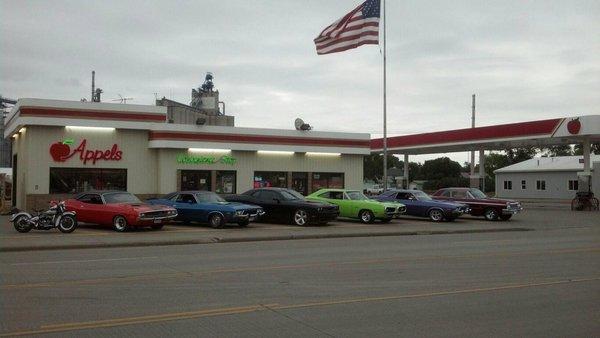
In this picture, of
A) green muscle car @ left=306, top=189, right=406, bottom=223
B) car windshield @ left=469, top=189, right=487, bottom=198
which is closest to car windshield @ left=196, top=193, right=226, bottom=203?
green muscle car @ left=306, top=189, right=406, bottom=223

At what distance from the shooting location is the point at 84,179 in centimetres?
2967

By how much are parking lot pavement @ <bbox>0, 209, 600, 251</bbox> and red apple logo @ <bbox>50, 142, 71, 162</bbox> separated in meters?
5.17

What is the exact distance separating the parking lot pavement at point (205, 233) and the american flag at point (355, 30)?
28.1 ft

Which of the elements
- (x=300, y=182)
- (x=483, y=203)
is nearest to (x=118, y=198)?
(x=300, y=182)

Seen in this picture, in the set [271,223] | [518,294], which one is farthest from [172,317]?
[271,223]

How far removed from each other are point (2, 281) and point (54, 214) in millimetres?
9782

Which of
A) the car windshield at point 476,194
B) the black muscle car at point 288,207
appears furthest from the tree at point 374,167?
the black muscle car at point 288,207

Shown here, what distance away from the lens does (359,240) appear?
1869cm

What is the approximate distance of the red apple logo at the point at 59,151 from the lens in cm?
2883

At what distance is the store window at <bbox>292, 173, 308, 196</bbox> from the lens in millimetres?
34844

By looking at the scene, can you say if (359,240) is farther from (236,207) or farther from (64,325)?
(64,325)

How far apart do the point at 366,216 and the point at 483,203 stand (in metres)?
7.13

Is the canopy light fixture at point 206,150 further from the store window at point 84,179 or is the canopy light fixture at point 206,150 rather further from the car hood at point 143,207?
the car hood at point 143,207

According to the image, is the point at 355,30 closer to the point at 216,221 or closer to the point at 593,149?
the point at 216,221
